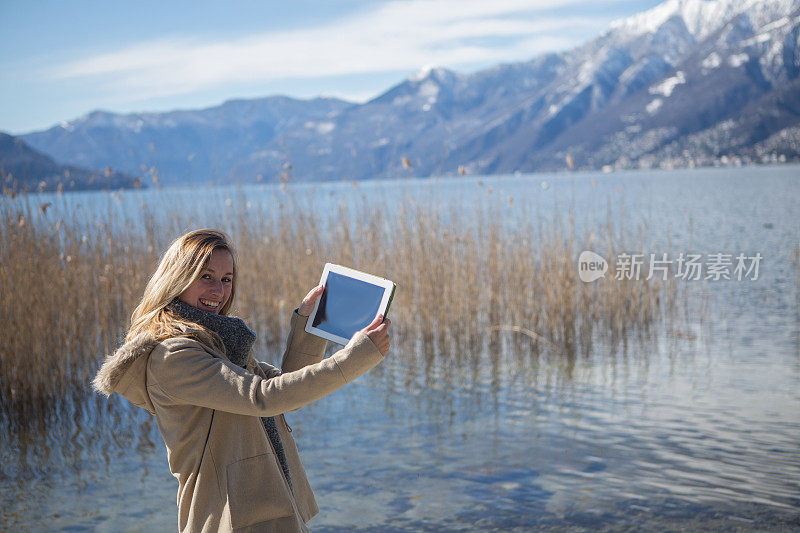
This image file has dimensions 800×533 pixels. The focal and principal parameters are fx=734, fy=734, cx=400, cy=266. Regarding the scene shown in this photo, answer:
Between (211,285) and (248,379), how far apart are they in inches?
9.2

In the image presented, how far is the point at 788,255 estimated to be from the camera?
9914 mm

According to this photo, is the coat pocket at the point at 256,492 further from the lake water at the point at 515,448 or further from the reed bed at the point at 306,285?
the reed bed at the point at 306,285

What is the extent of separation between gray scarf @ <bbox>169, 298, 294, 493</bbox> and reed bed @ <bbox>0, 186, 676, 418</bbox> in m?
3.25

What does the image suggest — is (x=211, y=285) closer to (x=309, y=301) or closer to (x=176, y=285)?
(x=176, y=285)

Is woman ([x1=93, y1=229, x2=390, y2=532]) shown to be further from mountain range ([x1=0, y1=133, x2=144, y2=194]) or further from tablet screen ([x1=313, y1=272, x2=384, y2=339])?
mountain range ([x1=0, y1=133, x2=144, y2=194])

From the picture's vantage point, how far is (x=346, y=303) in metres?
1.42

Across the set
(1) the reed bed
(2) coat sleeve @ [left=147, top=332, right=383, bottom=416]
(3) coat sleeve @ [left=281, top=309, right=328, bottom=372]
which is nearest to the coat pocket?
(2) coat sleeve @ [left=147, top=332, right=383, bottom=416]

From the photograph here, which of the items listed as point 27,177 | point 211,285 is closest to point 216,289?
point 211,285

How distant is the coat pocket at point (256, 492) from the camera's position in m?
1.30

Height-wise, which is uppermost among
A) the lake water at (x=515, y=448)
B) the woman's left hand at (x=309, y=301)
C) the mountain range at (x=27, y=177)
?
the mountain range at (x=27, y=177)

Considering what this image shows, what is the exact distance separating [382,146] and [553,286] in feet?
333

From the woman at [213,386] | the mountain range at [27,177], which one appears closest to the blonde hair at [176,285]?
the woman at [213,386]

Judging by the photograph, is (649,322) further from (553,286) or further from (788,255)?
(788,255)

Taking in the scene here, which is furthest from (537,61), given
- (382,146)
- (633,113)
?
(382,146)
